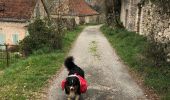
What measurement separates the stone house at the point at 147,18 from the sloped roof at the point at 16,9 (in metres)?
8.22

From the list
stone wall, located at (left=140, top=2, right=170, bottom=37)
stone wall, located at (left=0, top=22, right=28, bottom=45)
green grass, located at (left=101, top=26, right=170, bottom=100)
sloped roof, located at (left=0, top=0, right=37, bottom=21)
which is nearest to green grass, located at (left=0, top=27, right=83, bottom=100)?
green grass, located at (left=101, top=26, right=170, bottom=100)

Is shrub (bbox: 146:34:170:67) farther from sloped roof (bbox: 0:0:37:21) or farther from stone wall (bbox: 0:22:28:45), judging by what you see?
stone wall (bbox: 0:22:28:45)

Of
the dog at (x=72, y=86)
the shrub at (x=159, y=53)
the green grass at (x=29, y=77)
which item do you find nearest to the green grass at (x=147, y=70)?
the shrub at (x=159, y=53)

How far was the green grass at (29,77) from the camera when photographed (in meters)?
11.1

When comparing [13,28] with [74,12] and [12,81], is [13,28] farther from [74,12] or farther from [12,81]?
[74,12]

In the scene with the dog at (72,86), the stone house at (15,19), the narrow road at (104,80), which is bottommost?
the narrow road at (104,80)

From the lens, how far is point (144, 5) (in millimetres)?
24328

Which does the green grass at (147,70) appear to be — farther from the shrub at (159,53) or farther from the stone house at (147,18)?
the stone house at (147,18)

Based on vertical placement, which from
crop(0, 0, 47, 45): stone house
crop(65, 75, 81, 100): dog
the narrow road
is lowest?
the narrow road

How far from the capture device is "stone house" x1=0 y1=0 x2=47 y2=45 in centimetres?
2664

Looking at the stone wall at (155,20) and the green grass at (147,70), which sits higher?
the stone wall at (155,20)

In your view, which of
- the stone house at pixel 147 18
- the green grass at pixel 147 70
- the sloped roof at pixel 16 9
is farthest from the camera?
the sloped roof at pixel 16 9

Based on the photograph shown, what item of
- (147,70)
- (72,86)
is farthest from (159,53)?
(72,86)

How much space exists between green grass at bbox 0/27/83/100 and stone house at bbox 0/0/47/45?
10.0 metres
